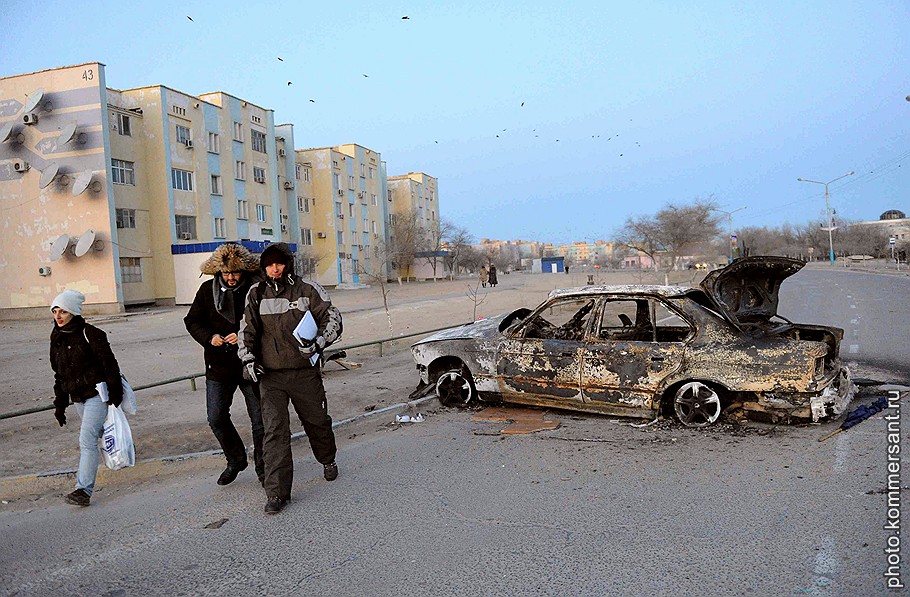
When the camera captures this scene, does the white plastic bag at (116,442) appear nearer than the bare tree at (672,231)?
Yes

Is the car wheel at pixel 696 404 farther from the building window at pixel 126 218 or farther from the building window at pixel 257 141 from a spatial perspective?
the building window at pixel 257 141

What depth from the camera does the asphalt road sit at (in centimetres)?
374

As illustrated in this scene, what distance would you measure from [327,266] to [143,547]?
60237mm

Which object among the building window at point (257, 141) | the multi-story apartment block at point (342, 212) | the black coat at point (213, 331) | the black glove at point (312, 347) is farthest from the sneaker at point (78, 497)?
the multi-story apartment block at point (342, 212)

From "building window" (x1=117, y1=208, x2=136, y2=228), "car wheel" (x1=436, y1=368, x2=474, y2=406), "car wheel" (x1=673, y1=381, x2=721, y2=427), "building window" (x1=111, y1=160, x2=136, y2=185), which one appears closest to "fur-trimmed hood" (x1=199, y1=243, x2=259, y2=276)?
"car wheel" (x1=436, y1=368, x2=474, y2=406)

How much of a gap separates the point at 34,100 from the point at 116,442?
35721mm

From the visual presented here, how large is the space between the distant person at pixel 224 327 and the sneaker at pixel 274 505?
615mm

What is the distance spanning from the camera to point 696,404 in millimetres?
6770

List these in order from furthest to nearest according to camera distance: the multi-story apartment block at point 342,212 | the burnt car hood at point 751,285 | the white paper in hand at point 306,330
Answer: the multi-story apartment block at point 342,212, the burnt car hood at point 751,285, the white paper in hand at point 306,330

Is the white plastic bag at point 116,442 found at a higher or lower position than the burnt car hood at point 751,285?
lower

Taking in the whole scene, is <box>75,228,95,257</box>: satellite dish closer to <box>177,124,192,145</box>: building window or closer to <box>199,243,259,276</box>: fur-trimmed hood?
<box>177,124,192,145</box>: building window

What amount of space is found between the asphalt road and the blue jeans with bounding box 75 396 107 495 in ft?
0.83

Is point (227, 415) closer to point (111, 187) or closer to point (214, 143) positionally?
point (111, 187)

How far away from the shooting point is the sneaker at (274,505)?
4965 millimetres
